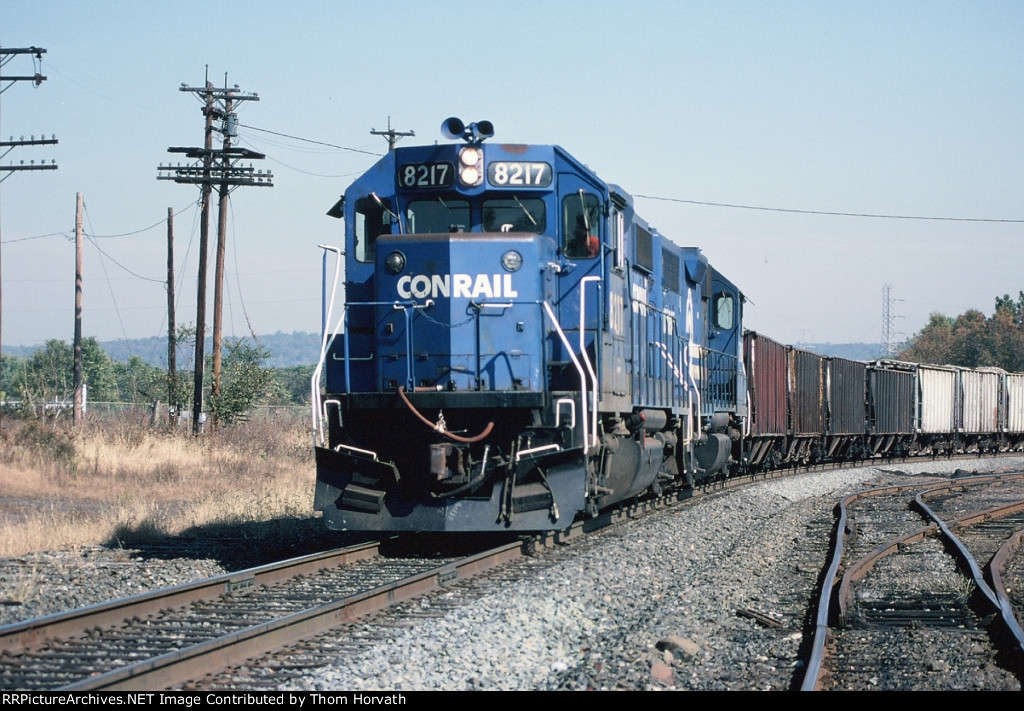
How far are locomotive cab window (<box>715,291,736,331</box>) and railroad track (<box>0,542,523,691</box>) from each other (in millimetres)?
10974

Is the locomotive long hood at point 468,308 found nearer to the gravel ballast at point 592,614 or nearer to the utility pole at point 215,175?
the gravel ballast at point 592,614

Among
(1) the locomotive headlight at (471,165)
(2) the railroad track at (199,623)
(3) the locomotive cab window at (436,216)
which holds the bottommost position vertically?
(2) the railroad track at (199,623)

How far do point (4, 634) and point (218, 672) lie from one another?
128 centimetres

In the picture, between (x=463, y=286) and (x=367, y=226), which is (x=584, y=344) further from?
(x=367, y=226)

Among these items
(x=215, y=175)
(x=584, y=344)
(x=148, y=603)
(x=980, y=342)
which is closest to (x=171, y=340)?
(x=215, y=175)

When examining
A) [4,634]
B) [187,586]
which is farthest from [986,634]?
[4,634]

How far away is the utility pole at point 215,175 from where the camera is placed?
27891 mm

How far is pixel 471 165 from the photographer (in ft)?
33.1

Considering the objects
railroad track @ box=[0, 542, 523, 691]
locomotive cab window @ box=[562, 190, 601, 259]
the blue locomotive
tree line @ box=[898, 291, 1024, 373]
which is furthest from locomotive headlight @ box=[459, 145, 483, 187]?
tree line @ box=[898, 291, 1024, 373]

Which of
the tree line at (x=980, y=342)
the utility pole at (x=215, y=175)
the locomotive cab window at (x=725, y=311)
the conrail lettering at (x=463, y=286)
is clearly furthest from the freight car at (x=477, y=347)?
the tree line at (x=980, y=342)

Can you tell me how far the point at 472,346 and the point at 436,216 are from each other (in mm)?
1337

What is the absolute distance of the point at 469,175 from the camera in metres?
10.1

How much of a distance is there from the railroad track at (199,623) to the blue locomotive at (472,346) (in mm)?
633

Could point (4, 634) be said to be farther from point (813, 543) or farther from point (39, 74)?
point (39, 74)
